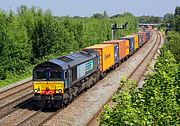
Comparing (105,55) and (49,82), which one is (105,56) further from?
(49,82)

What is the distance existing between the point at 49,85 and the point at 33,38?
2497cm

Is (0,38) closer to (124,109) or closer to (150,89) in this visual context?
(150,89)

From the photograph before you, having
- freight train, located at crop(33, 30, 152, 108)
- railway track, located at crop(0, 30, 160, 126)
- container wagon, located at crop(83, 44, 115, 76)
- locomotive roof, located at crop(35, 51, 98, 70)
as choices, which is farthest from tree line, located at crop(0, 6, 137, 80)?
railway track, located at crop(0, 30, 160, 126)

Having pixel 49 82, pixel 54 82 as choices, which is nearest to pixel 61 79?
pixel 54 82

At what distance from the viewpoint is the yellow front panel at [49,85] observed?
76.0ft

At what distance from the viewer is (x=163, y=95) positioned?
1242 centimetres

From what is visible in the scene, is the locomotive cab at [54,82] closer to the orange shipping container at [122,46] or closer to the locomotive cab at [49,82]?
the locomotive cab at [49,82]

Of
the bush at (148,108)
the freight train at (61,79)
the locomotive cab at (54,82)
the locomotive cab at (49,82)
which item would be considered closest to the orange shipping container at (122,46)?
the freight train at (61,79)

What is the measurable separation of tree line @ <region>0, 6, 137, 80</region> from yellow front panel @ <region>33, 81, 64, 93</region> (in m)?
13.6

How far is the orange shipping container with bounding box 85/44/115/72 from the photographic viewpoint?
35.1 m

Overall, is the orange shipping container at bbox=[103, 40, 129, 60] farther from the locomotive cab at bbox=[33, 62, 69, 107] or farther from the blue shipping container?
the locomotive cab at bbox=[33, 62, 69, 107]

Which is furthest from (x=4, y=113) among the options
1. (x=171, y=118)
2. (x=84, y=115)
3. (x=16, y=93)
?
(x=171, y=118)

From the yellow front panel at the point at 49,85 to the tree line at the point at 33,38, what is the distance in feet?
44.8

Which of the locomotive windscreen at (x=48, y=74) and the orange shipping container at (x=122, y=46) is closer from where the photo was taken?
→ the locomotive windscreen at (x=48, y=74)
